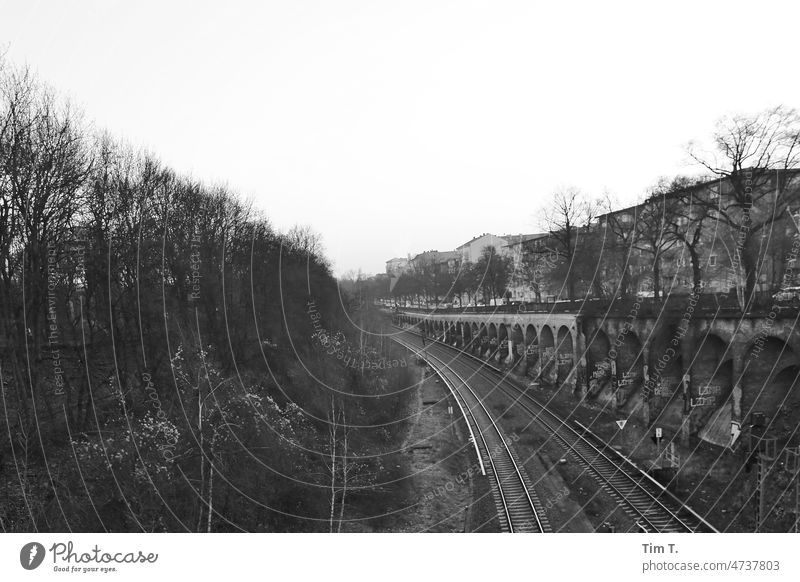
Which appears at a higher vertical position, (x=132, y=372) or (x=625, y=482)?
(x=132, y=372)

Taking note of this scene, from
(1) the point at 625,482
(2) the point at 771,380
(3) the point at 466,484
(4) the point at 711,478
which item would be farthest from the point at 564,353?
(3) the point at 466,484

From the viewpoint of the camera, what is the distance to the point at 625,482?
10.9 m

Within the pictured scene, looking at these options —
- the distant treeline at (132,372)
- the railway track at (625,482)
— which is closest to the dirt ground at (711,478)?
the railway track at (625,482)

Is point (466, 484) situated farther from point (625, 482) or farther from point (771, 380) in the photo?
point (771, 380)

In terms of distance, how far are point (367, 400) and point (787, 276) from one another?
1188 centimetres

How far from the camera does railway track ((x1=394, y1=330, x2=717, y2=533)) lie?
8.88 meters

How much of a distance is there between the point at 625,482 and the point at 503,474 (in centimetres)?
274

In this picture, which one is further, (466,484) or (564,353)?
(564,353)

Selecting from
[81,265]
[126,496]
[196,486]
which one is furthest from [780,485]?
[81,265]

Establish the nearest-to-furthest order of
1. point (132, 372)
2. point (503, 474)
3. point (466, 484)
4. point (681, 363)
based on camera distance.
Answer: point (132, 372)
point (466, 484)
point (503, 474)
point (681, 363)

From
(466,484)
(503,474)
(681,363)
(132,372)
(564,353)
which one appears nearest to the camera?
(132,372)

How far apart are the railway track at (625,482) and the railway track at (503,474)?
1.62 meters
